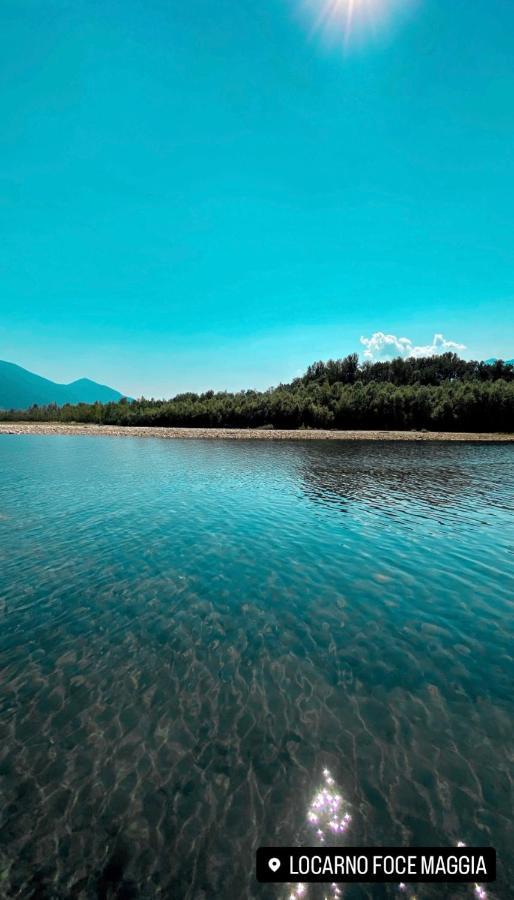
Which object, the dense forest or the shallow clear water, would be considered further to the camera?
the dense forest

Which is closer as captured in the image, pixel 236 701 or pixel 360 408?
pixel 236 701

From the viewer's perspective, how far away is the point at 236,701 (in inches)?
307

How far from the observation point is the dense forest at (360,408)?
121 m

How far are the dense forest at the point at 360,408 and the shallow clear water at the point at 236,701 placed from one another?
115 m

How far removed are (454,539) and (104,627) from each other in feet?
54.5

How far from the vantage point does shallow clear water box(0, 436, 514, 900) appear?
5230mm

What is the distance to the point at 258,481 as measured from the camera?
116 feet

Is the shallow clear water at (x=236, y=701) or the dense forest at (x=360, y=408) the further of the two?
the dense forest at (x=360, y=408)

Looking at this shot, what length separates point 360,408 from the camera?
129875 millimetres

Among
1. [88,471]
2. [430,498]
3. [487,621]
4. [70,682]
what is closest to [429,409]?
[430,498]

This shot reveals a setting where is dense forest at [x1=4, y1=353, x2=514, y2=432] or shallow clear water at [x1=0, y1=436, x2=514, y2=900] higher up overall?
dense forest at [x1=4, y1=353, x2=514, y2=432]

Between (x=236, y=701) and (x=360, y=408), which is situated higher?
(x=360, y=408)

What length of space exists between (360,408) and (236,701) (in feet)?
424

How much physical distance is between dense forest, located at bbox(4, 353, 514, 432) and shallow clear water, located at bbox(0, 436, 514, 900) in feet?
378
